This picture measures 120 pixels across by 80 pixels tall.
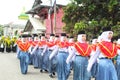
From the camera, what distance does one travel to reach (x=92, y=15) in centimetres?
1986

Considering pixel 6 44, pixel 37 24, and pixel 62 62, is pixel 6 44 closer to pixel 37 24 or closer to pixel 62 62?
pixel 37 24

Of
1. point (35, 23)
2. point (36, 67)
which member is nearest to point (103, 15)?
point (36, 67)

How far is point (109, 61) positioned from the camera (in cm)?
919

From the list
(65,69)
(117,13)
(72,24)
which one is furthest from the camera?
(72,24)

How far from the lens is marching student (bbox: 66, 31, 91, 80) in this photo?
10.6 m

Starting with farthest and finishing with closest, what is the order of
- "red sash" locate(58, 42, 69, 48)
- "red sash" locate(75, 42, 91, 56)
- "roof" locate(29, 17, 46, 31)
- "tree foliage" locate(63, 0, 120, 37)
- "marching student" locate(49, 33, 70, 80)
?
"roof" locate(29, 17, 46, 31), "tree foliage" locate(63, 0, 120, 37), "red sash" locate(58, 42, 69, 48), "marching student" locate(49, 33, 70, 80), "red sash" locate(75, 42, 91, 56)

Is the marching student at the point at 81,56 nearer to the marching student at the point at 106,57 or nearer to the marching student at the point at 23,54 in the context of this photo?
the marching student at the point at 106,57

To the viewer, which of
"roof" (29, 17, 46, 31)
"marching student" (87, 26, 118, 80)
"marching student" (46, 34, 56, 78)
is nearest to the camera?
"marching student" (87, 26, 118, 80)

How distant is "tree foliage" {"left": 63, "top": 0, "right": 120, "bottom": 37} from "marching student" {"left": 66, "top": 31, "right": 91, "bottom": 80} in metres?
7.81

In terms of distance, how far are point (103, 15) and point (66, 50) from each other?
633 cm

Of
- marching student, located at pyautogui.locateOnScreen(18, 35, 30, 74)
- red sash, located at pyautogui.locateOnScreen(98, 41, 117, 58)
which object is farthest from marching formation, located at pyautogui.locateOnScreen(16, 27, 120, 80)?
marching student, located at pyautogui.locateOnScreen(18, 35, 30, 74)

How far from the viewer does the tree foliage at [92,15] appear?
18703mm

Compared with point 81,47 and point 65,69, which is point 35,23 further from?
point 81,47

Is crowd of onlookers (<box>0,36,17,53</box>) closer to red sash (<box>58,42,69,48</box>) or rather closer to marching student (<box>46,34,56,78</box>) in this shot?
marching student (<box>46,34,56,78</box>)
